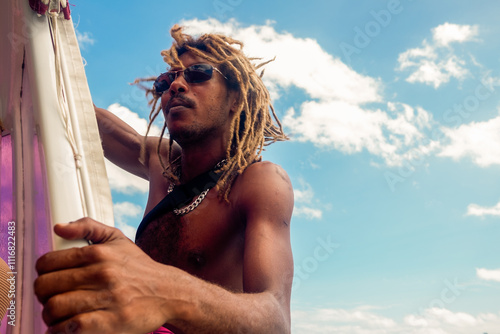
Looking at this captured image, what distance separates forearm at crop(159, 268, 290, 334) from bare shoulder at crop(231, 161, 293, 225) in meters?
0.65

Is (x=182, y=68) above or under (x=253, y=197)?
above

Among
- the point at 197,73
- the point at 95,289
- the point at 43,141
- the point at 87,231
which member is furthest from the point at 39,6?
the point at 197,73

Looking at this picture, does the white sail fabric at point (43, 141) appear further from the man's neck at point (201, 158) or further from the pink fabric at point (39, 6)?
the man's neck at point (201, 158)

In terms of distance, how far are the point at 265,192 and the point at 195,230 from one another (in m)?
0.47

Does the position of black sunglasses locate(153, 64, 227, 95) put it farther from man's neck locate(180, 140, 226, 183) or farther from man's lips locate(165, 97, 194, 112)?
man's neck locate(180, 140, 226, 183)

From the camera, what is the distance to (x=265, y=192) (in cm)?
223

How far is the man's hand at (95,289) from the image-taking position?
93 cm

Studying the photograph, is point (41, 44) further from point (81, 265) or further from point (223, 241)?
point (223, 241)

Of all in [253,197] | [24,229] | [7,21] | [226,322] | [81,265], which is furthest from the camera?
[253,197]

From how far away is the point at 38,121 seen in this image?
4.54 ft

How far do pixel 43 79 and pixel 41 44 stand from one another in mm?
146

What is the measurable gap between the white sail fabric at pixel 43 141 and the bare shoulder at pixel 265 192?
96cm

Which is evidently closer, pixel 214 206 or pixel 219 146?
pixel 214 206

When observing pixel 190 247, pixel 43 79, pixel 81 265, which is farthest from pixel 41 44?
pixel 190 247
